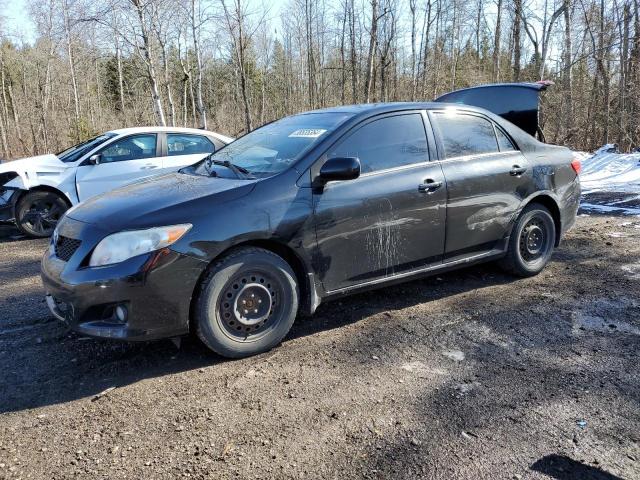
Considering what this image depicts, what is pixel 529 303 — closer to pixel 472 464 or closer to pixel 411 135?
pixel 411 135

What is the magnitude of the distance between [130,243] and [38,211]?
547 centimetres

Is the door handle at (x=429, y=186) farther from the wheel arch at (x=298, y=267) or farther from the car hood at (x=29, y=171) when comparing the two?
the car hood at (x=29, y=171)

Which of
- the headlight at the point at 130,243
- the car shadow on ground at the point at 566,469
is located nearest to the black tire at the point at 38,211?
the headlight at the point at 130,243

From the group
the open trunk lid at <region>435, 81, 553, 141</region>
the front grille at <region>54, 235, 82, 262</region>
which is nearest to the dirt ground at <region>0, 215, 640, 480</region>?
the front grille at <region>54, 235, 82, 262</region>

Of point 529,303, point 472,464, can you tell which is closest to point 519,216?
point 529,303

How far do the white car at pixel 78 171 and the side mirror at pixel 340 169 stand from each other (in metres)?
4.56

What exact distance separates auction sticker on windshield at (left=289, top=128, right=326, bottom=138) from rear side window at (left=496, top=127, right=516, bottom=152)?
185cm

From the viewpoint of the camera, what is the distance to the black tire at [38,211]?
294 inches

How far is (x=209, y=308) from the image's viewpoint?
3.20m

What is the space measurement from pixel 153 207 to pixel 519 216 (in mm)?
3324

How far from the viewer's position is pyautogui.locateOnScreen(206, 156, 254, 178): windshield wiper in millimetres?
3739

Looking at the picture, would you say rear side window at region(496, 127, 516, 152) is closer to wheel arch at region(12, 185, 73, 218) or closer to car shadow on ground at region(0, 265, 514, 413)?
car shadow on ground at region(0, 265, 514, 413)

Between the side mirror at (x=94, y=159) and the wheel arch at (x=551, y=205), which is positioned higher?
the side mirror at (x=94, y=159)

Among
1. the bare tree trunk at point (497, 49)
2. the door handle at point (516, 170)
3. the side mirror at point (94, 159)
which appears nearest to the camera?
the door handle at point (516, 170)
